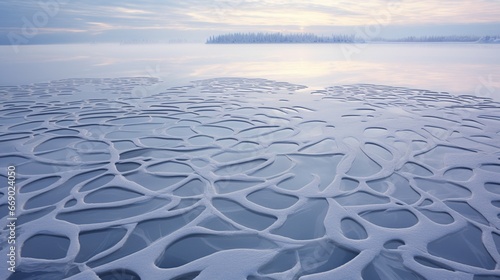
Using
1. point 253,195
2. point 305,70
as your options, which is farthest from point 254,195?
point 305,70

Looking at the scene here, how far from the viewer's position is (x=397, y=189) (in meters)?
3.44

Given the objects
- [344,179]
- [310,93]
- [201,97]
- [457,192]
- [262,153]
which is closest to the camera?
[457,192]

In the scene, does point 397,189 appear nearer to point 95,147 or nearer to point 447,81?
point 95,147

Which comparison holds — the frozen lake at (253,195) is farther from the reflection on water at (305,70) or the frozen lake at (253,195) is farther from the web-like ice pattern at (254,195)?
the reflection on water at (305,70)

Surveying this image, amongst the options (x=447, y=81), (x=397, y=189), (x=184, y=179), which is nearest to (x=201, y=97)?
(x=184, y=179)

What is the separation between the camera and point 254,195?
131 inches

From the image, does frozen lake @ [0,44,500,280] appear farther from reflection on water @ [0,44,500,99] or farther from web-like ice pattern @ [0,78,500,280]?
reflection on water @ [0,44,500,99]

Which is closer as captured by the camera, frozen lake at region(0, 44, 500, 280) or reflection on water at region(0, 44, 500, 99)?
frozen lake at region(0, 44, 500, 280)

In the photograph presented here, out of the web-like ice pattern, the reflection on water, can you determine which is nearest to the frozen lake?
the web-like ice pattern

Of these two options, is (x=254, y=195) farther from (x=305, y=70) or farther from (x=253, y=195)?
(x=305, y=70)

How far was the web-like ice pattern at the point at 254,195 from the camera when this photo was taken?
2.33m

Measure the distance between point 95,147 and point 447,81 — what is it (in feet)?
43.6

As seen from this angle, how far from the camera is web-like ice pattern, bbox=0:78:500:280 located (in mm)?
2326

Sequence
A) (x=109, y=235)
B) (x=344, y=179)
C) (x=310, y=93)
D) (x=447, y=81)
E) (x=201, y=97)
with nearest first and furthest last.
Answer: (x=109, y=235)
(x=344, y=179)
(x=201, y=97)
(x=310, y=93)
(x=447, y=81)
